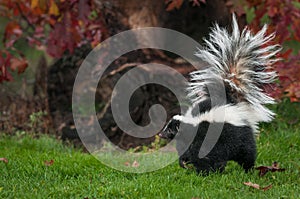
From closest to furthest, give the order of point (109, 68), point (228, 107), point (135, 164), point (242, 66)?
point (228, 107) → point (242, 66) → point (135, 164) → point (109, 68)

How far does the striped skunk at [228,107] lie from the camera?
195 inches

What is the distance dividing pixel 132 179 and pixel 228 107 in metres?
1.08

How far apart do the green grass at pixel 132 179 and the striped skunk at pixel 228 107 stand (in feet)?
0.63

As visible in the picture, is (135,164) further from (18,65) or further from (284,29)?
(284,29)

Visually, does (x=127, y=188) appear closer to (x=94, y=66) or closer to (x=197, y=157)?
(x=197, y=157)

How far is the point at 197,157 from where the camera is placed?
16.5ft

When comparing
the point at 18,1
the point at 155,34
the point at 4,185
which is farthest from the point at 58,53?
the point at 4,185

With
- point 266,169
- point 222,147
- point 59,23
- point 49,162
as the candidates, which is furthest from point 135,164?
point 59,23

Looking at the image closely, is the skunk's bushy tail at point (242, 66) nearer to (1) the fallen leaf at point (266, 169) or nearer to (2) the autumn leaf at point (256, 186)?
(1) the fallen leaf at point (266, 169)

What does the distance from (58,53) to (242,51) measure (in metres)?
2.81

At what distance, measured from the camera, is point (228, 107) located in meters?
4.95

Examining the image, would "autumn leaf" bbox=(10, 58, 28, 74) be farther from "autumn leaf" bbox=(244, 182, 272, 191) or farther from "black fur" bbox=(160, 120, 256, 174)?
"autumn leaf" bbox=(244, 182, 272, 191)

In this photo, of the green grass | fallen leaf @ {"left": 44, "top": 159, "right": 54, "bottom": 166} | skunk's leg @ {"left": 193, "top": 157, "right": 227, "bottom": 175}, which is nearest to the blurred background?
the green grass

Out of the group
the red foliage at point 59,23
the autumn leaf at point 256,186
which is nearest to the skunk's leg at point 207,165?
the autumn leaf at point 256,186
